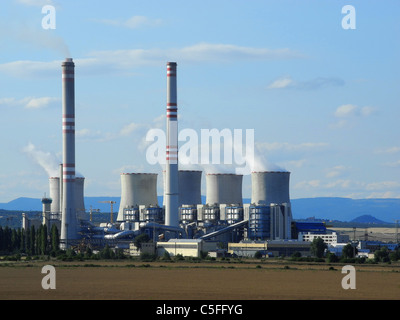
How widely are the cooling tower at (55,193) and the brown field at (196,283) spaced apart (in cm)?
4167

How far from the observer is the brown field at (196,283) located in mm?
40000

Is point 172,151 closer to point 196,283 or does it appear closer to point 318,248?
point 318,248

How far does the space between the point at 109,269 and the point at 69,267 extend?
3.51m

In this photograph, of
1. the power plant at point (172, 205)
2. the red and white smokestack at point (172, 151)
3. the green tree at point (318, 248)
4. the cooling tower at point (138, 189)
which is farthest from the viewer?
the cooling tower at point (138, 189)

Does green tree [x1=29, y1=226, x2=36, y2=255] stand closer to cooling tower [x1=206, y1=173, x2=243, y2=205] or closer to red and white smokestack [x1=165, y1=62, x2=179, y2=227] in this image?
red and white smokestack [x1=165, y1=62, x2=179, y2=227]

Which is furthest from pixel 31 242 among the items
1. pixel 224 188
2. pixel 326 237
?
pixel 326 237

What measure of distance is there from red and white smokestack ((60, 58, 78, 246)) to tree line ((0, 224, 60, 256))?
4343 mm

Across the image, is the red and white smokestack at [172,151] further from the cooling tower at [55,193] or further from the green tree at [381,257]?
the green tree at [381,257]

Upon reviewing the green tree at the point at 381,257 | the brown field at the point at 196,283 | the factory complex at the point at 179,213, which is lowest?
the green tree at the point at 381,257

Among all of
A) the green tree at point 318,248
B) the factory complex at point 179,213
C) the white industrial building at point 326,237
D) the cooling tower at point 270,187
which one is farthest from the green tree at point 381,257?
the white industrial building at point 326,237
